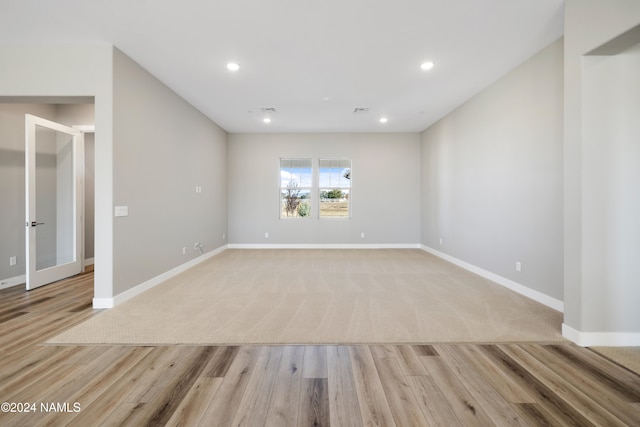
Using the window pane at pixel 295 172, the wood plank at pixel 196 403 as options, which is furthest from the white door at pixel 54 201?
the window pane at pixel 295 172

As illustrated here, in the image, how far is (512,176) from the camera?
12.0 feet

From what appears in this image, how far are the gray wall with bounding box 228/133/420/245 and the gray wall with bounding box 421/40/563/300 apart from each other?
1.50 meters

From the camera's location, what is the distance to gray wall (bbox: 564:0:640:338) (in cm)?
215

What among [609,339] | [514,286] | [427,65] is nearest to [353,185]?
[427,65]

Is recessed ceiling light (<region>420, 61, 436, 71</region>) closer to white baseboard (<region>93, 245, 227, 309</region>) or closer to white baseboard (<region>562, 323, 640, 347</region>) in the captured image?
white baseboard (<region>562, 323, 640, 347</region>)

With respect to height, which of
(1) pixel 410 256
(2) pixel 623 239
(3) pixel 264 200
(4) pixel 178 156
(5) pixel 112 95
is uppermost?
(5) pixel 112 95

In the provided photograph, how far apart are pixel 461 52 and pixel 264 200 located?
16.8 feet

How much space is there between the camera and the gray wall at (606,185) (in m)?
2.15

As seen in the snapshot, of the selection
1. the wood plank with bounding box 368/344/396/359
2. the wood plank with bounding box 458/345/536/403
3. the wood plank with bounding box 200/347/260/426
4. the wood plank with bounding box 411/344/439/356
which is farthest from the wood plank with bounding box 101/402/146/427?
the wood plank with bounding box 458/345/536/403

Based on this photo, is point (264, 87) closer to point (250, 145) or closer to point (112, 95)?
point (112, 95)

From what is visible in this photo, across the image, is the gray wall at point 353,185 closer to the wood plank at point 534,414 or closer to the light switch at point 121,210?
the light switch at point 121,210

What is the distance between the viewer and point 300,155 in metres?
7.05

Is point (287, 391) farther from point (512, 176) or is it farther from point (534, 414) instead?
point (512, 176)

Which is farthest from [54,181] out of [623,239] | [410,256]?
[623,239]
